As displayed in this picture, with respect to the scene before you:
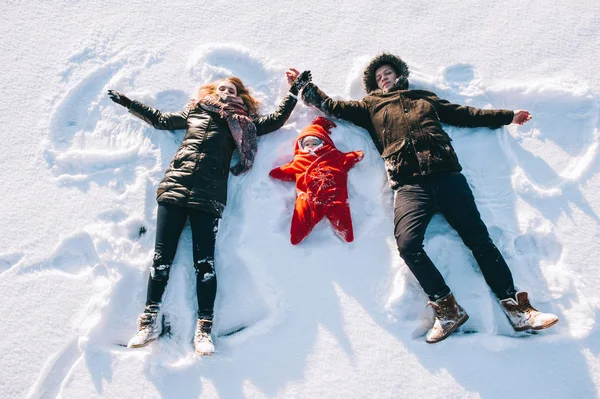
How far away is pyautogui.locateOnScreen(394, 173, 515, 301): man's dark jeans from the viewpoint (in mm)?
2598

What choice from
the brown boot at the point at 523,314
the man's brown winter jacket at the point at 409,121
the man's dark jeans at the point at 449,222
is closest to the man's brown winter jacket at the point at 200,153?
the man's brown winter jacket at the point at 409,121

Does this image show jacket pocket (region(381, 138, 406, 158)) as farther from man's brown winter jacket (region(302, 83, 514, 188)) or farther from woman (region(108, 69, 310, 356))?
woman (region(108, 69, 310, 356))

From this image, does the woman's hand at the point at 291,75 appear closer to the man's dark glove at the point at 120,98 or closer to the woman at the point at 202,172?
the woman at the point at 202,172

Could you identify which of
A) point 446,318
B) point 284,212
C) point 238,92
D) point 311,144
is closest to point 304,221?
point 284,212

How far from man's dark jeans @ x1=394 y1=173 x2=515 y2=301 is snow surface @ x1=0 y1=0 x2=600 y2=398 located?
205mm

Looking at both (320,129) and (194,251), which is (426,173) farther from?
(194,251)

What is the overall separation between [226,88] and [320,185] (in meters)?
1.10

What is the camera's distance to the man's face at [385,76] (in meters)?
3.21

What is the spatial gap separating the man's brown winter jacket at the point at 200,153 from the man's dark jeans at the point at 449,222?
1186 mm

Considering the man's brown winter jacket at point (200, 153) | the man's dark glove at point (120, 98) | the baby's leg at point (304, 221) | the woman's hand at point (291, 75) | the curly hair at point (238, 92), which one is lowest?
the baby's leg at point (304, 221)

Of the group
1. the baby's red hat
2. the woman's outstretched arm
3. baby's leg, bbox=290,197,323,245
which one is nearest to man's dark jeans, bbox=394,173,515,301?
baby's leg, bbox=290,197,323,245

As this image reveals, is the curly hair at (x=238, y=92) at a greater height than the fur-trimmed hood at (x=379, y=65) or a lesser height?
lesser

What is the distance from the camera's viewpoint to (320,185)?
114 inches

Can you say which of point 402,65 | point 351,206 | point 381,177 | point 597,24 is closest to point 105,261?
point 351,206
